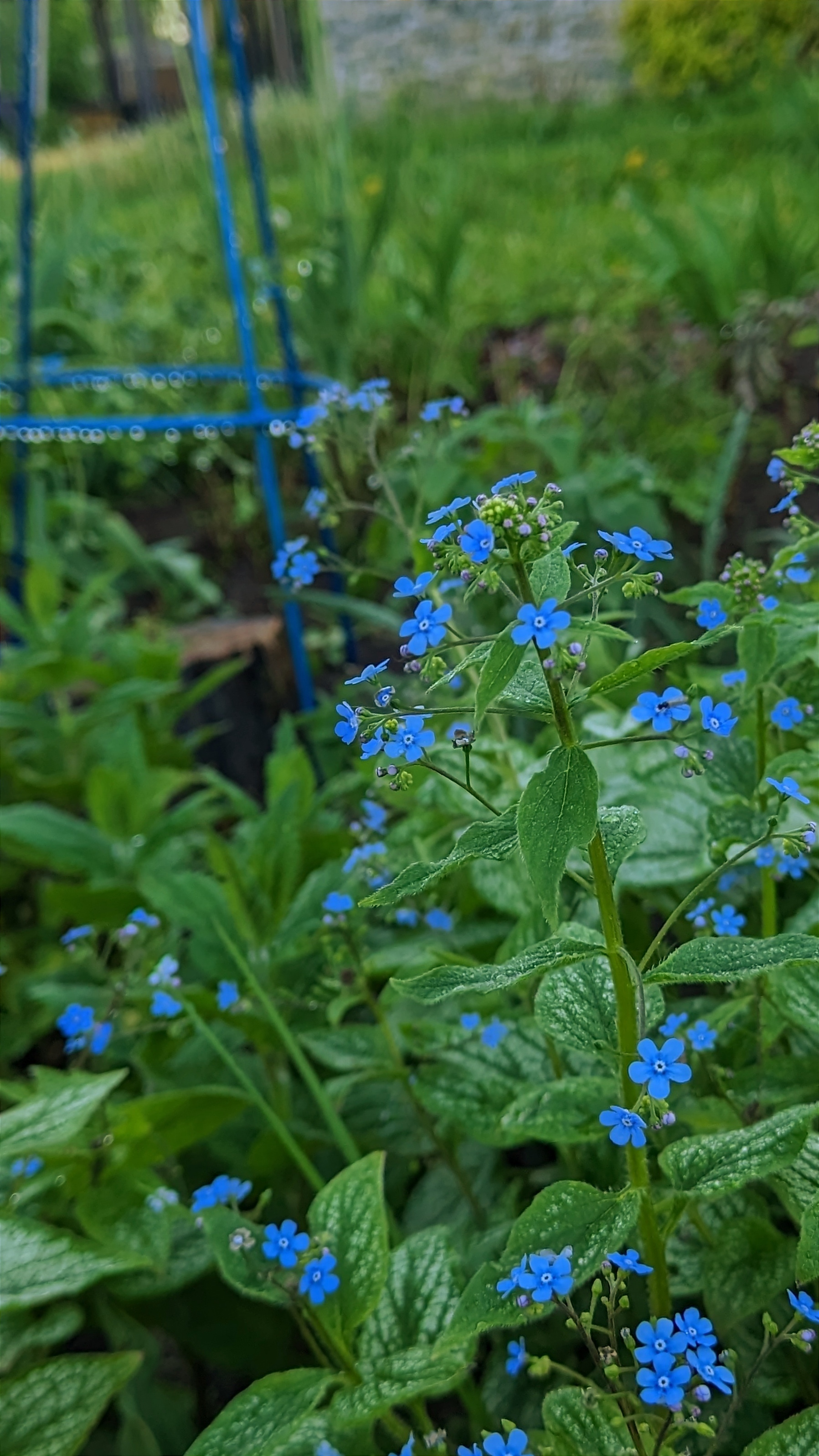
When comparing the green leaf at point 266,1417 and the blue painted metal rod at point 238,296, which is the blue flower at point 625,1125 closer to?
the green leaf at point 266,1417

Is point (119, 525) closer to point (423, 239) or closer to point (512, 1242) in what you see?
point (423, 239)

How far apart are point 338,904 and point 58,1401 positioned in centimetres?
42

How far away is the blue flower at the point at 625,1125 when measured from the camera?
1.98 ft

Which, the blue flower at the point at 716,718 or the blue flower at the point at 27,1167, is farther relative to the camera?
the blue flower at the point at 27,1167

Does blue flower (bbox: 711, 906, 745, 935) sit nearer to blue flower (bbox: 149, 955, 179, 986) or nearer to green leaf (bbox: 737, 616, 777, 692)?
green leaf (bbox: 737, 616, 777, 692)

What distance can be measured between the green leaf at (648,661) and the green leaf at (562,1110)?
1.11 ft

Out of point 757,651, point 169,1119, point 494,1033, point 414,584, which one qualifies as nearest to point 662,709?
point 414,584

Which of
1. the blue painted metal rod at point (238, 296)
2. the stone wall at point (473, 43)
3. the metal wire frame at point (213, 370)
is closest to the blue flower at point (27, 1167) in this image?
the metal wire frame at point (213, 370)

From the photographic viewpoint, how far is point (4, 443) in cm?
262

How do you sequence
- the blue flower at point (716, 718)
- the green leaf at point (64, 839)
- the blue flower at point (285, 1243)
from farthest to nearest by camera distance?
the green leaf at point (64, 839) < the blue flower at point (285, 1243) < the blue flower at point (716, 718)

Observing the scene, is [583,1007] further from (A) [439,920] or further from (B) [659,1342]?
(A) [439,920]

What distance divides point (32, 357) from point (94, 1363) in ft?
9.76

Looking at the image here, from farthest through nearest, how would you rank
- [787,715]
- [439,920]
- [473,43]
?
[473,43] → [439,920] → [787,715]

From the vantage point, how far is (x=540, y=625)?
51 centimetres
